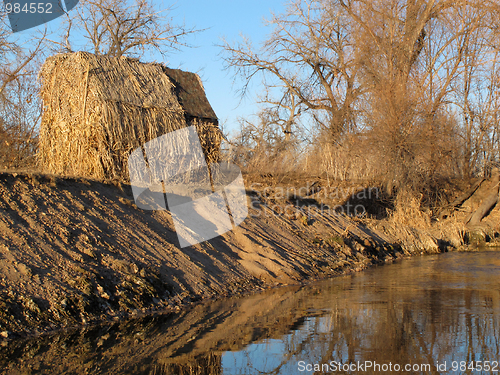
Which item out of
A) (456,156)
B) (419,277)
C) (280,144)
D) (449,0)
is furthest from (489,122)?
(419,277)

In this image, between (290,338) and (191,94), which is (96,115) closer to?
(191,94)

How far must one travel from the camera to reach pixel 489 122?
71.9 ft

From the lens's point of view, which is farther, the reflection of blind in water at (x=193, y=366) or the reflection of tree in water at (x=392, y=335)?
the reflection of tree in water at (x=392, y=335)

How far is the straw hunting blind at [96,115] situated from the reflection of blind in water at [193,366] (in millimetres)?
7660

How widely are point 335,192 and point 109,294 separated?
1343 centimetres

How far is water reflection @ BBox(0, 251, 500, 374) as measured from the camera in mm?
5254

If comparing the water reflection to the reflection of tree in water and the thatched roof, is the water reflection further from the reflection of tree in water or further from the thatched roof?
the thatched roof

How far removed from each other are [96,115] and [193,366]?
28.0 feet

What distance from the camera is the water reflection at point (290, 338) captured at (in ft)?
17.2

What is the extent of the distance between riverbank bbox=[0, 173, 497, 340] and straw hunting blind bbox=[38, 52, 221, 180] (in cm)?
112

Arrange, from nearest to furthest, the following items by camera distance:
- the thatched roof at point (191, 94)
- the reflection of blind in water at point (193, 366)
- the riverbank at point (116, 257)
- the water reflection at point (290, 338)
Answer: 1. the reflection of blind in water at point (193, 366)
2. the water reflection at point (290, 338)
3. the riverbank at point (116, 257)
4. the thatched roof at point (191, 94)

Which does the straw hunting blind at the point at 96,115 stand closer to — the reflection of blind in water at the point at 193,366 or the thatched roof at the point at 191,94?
the thatched roof at the point at 191,94

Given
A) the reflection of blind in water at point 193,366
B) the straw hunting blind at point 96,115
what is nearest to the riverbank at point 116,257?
the straw hunting blind at point 96,115

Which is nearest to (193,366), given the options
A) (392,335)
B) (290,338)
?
(290,338)
